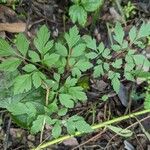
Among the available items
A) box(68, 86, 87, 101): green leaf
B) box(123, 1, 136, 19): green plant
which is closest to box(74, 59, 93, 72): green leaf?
box(68, 86, 87, 101): green leaf

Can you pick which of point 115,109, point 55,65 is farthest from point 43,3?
point 115,109

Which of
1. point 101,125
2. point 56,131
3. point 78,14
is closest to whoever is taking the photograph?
point 56,131

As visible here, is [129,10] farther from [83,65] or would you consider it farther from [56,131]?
[56,131]

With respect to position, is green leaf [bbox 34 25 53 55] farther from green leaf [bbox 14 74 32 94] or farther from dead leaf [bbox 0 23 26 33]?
dead leaf [bbox 0 23 26 33]

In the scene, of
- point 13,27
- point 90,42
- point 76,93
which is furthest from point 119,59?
point 13,27

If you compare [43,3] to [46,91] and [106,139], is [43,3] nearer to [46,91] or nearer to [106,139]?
[46,91]

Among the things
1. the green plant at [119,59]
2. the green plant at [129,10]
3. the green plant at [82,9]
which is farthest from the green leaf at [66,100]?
the green plant at [129,10]
